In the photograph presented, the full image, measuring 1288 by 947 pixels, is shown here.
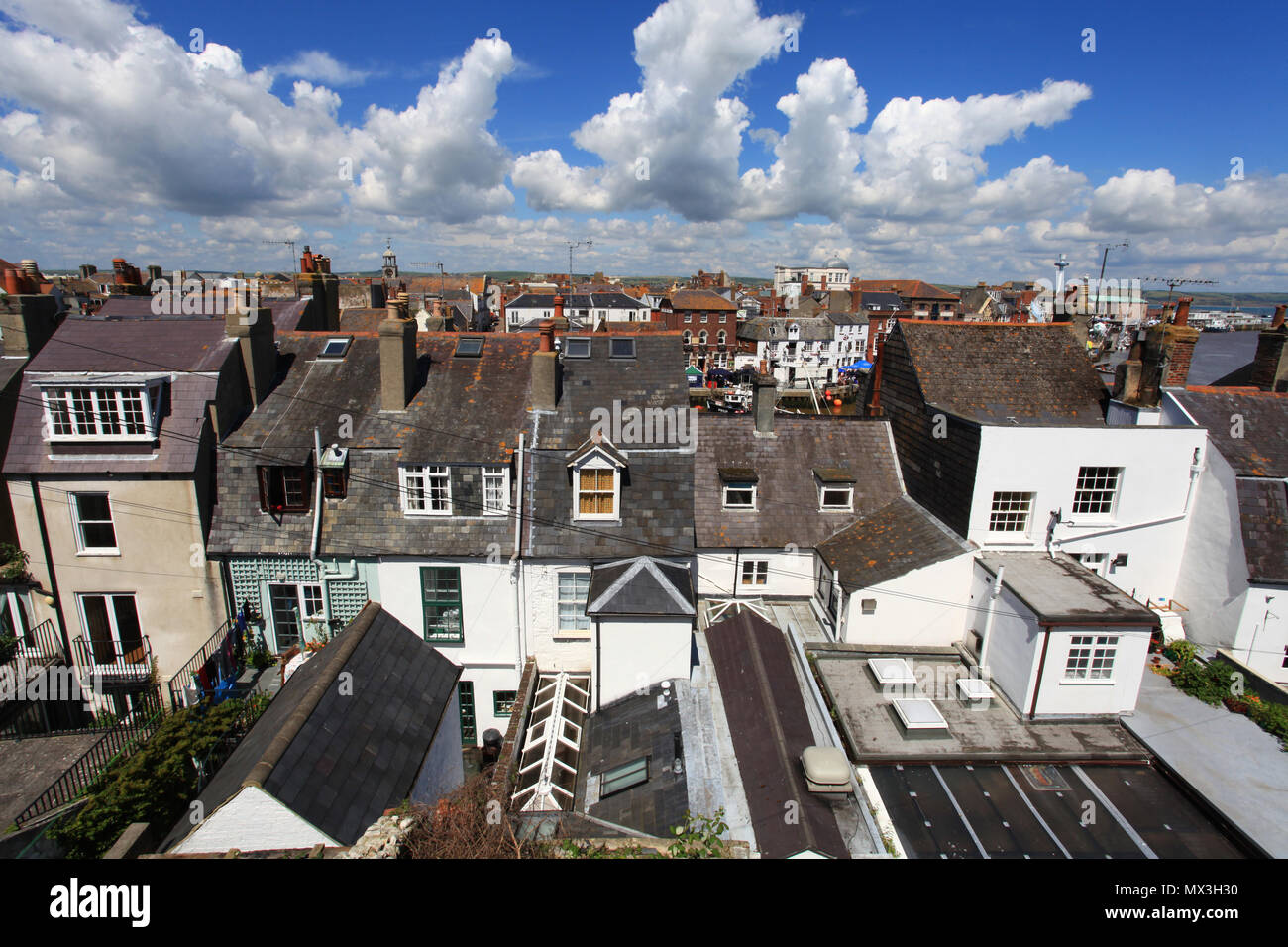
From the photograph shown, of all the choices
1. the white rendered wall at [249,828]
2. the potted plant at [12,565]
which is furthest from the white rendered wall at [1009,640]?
the potted plant at [12,565]

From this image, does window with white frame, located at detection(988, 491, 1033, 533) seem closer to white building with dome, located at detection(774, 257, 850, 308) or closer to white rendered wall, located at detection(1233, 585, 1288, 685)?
white rendered wall, located at detection(1233, 585, 1288, 685)

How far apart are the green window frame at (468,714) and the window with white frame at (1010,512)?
54.5ft

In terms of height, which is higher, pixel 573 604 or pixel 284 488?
pixel 284 488

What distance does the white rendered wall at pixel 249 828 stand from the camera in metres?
9.84

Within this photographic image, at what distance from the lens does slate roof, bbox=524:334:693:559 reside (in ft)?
59.7

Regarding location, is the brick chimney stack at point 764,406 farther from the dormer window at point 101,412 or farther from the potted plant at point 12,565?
the potted plant at point 12,565

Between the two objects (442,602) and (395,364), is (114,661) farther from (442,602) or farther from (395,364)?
(395,364)

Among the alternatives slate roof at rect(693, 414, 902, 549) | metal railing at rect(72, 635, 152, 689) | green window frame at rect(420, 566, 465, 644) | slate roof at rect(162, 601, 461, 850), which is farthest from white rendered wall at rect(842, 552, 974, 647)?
metal railing at rect(72, 635, 152, 689)

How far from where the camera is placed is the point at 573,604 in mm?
18484

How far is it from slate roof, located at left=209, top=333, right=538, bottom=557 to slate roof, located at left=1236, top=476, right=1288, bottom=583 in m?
21.5

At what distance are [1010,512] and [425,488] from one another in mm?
17702

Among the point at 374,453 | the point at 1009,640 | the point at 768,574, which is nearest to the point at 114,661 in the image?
the point at 374,453

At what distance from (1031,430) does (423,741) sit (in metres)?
18.5

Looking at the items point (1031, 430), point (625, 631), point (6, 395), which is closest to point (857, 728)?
point (625, 631)
